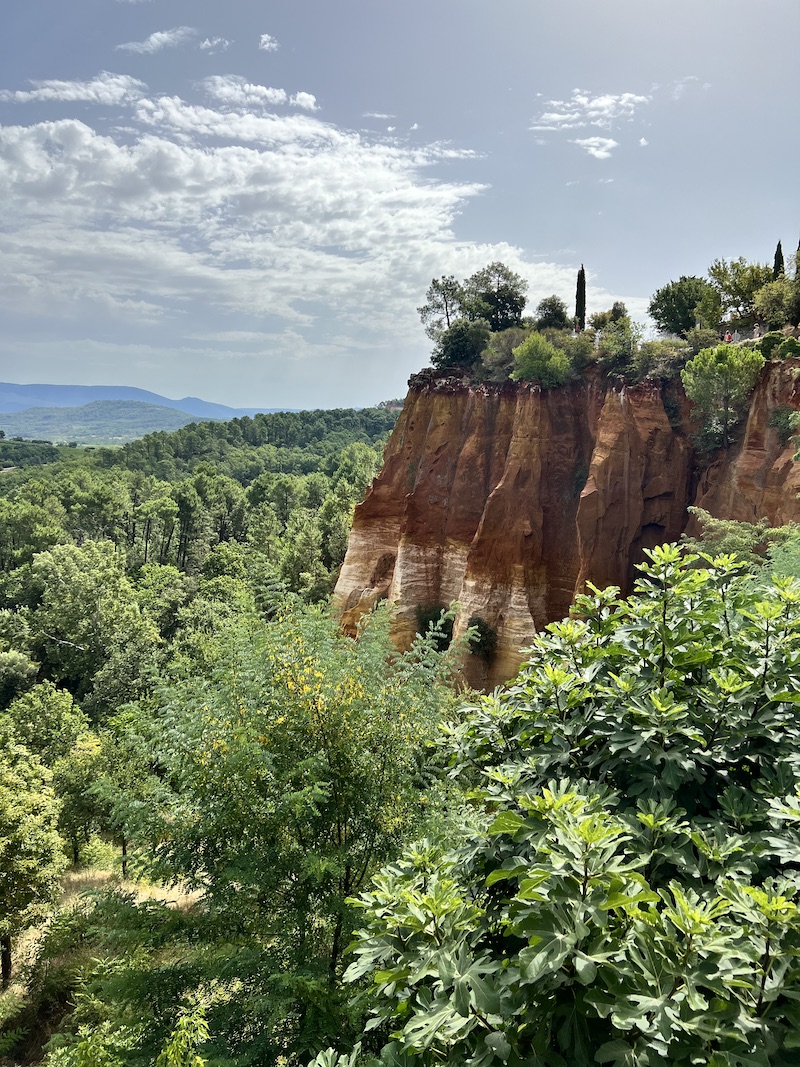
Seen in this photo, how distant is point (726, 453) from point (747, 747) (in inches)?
853

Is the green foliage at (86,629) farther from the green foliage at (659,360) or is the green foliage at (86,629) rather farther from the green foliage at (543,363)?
the green foliage at (659,360)

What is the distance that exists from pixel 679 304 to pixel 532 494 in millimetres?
12394

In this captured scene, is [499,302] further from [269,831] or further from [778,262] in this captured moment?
[269,831]

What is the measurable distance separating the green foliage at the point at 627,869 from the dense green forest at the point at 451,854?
18 millimetres

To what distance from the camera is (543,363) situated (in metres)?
26.8

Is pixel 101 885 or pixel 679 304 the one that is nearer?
pixel 101 885

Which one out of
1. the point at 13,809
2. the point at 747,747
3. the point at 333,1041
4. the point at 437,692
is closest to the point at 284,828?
the point at 333,1041

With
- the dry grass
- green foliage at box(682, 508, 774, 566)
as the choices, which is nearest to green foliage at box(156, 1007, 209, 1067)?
the dry grass

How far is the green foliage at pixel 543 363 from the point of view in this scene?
2648 cm

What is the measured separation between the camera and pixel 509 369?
29672mm

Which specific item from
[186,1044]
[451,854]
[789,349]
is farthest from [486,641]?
[451,854]

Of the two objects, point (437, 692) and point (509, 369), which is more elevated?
point (509, 369)

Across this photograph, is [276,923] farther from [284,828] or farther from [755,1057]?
[755,1057]

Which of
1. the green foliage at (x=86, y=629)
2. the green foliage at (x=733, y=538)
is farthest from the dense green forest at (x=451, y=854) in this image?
the green foliage at (x=86, y=629)
